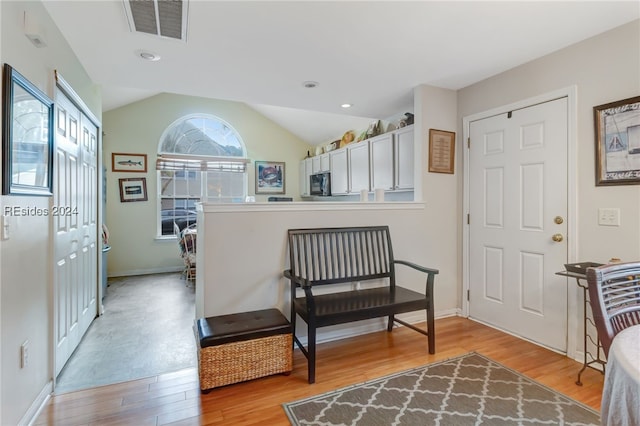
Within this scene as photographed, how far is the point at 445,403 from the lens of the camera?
1899 millimetres

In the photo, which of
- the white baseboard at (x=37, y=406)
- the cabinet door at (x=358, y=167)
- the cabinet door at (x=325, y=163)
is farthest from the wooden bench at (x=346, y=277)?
the cabinet door at (x=325, y=163)

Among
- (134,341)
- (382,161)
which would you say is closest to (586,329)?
(382,161)

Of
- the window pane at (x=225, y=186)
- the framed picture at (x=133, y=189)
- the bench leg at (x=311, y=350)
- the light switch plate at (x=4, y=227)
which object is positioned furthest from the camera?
the window pane at (x=225, y=186)

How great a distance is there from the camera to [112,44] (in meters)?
2.33

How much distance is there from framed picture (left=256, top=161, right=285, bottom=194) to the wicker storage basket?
4682 millimetres

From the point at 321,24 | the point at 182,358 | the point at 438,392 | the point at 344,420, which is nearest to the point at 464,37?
the point at 321,24

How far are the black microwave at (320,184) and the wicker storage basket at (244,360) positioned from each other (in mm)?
3664

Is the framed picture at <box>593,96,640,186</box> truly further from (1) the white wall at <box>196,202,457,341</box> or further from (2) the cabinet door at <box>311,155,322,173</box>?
(2) the cabinet door at <box>311,155,322,173</box>

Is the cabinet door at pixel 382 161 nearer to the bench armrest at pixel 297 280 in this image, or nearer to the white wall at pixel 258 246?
the white wall at pixel 258 246

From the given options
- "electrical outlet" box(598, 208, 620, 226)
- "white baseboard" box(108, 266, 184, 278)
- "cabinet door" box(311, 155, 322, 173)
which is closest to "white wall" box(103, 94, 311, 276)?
"white baseboard" box(108, 266, 184, 278)

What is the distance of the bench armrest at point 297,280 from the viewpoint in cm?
215

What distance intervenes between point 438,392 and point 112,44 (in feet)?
10.8

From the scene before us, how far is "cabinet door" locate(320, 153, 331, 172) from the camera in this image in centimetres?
566

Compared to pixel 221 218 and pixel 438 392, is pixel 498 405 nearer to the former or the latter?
pixel 438 392
